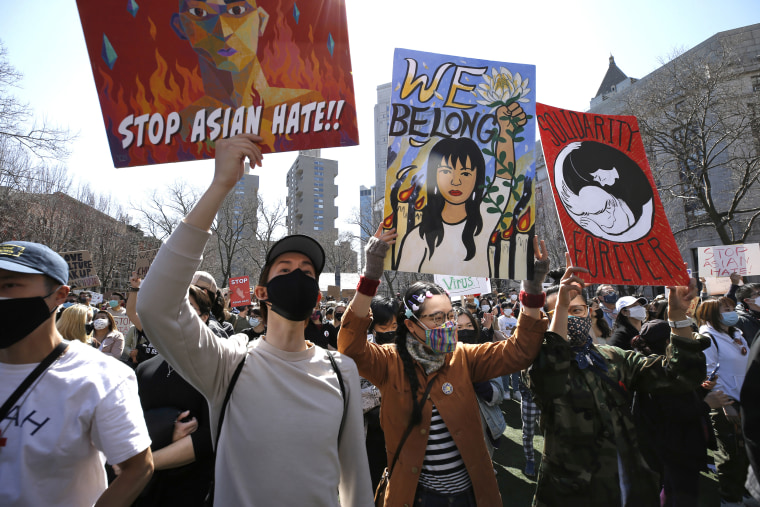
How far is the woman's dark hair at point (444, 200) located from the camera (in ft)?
9.62

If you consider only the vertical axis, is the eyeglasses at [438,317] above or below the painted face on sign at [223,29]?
below

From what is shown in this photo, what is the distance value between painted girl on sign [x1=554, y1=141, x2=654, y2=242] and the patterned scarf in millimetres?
1528

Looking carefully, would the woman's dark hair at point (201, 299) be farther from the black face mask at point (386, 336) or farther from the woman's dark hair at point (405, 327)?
the black face mask at point (386, 336)

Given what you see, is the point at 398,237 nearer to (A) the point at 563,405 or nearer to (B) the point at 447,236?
(B) the point at 447,236

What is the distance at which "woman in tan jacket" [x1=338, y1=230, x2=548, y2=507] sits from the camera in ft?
8.50

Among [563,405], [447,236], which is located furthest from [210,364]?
[563,405]

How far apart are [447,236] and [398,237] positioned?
381 mm

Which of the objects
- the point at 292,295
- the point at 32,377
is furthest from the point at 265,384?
the point at 32,377

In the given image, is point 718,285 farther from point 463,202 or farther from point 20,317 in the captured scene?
point 20,317

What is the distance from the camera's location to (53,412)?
66.1 inches

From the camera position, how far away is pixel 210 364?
67.1 inches

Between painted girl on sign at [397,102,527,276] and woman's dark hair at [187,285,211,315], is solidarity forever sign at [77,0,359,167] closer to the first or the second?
painted girl on sign at [397,102,527,276]

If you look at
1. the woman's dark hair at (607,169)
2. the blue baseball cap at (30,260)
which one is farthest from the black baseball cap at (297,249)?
the woman's dark hair at (607,169)

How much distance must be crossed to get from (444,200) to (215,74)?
166 cm
